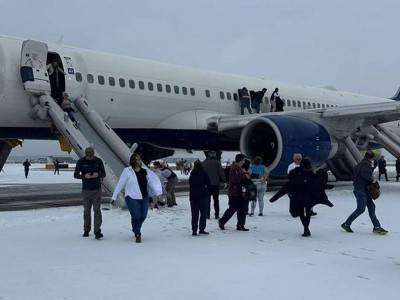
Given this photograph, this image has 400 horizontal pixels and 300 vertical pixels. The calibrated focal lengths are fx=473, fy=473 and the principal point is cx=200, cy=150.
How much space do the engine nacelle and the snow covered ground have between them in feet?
13.8

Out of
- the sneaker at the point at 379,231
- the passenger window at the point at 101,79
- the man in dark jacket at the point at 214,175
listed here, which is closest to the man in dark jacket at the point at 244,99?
the passenger window at the point at 101,79

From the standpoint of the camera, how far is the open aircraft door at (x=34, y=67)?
11859 millimetres

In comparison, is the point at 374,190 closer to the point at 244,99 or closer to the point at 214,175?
the point at 214,175

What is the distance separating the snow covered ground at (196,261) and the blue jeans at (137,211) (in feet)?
0.81

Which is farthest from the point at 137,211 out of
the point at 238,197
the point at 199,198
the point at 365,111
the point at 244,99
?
the point at 244,99

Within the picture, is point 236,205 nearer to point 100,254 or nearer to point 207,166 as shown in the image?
point 207,166

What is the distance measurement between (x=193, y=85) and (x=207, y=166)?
24.5ft

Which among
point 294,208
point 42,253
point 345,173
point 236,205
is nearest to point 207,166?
point 236,205

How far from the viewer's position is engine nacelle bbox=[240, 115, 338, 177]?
1333cm

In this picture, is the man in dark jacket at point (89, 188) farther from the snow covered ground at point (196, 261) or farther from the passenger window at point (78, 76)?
the passenger window at point (78, 76)

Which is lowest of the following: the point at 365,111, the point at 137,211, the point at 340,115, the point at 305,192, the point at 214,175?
the point at 137,211

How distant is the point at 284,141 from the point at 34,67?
22.9 ft

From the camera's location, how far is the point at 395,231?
26.1ft

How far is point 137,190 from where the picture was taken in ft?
23.7
